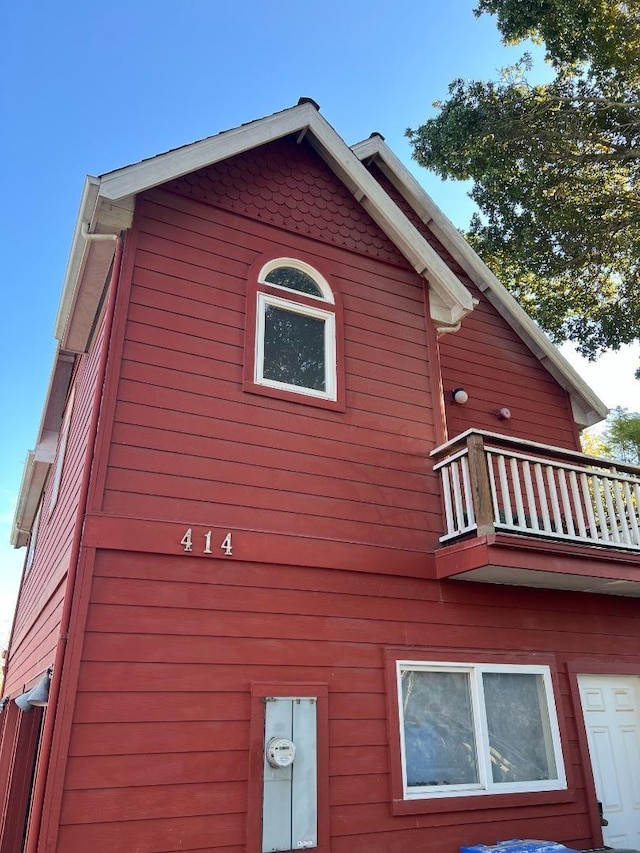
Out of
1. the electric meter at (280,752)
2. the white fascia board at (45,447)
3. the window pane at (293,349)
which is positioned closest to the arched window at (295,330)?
the window pane at (293,349)

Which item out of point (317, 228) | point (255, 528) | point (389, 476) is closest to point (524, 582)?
point (389, 476)

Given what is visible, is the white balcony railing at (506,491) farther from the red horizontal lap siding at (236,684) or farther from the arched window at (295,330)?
the arched window at (295,330)

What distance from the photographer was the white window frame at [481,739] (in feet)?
16.9

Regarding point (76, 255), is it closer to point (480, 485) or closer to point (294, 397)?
point (294, 397)

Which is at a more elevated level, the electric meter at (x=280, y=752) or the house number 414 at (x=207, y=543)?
the house number 414 at (x=207, y=543)

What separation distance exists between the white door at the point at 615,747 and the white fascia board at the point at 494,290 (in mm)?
3894

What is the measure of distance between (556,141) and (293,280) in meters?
6.73

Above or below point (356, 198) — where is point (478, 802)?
below

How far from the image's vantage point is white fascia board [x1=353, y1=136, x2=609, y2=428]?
8.73m

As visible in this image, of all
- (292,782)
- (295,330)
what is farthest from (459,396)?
(292,782)

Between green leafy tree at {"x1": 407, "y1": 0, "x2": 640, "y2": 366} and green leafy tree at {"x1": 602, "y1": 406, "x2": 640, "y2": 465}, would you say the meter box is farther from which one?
green leafy tree at {"x1": 602, "y1": 406, "x2": 640, "y2": 465}

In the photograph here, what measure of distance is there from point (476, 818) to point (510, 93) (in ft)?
34.0

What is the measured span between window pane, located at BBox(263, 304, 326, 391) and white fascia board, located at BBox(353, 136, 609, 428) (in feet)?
11.6

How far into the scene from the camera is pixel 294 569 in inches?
207
